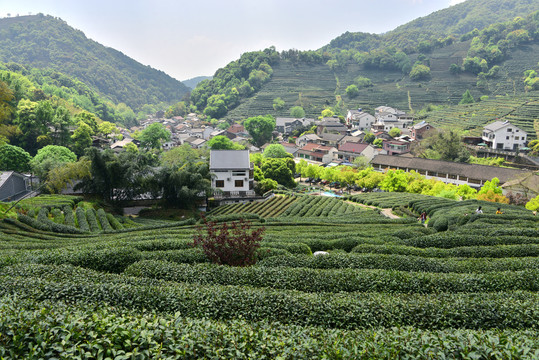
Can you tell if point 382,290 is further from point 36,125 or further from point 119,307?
point 36,125

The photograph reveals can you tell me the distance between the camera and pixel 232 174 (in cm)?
4369

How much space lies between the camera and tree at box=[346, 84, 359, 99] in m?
134

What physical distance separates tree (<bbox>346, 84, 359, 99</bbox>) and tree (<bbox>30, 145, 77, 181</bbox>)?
4242 inches

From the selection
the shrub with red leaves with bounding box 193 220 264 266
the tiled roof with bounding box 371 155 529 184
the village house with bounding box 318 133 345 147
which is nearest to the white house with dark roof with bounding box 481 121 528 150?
the tiled roof with bounding box 371 155 529 184

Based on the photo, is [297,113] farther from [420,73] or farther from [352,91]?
[420,73]

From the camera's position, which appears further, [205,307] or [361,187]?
[361,187]

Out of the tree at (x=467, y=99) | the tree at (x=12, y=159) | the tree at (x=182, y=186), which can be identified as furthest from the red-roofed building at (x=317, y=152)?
the tree at (x=12, y=159)

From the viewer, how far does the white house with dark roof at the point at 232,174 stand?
4331cm

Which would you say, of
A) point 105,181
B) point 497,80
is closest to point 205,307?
point 105,181

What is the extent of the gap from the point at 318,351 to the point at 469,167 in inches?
2298

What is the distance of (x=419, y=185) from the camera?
50.3m

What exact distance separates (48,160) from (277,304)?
38.9m

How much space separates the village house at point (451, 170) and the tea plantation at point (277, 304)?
40642mm

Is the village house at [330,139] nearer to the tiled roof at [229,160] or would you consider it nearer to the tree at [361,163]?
the tree at [361,163]
